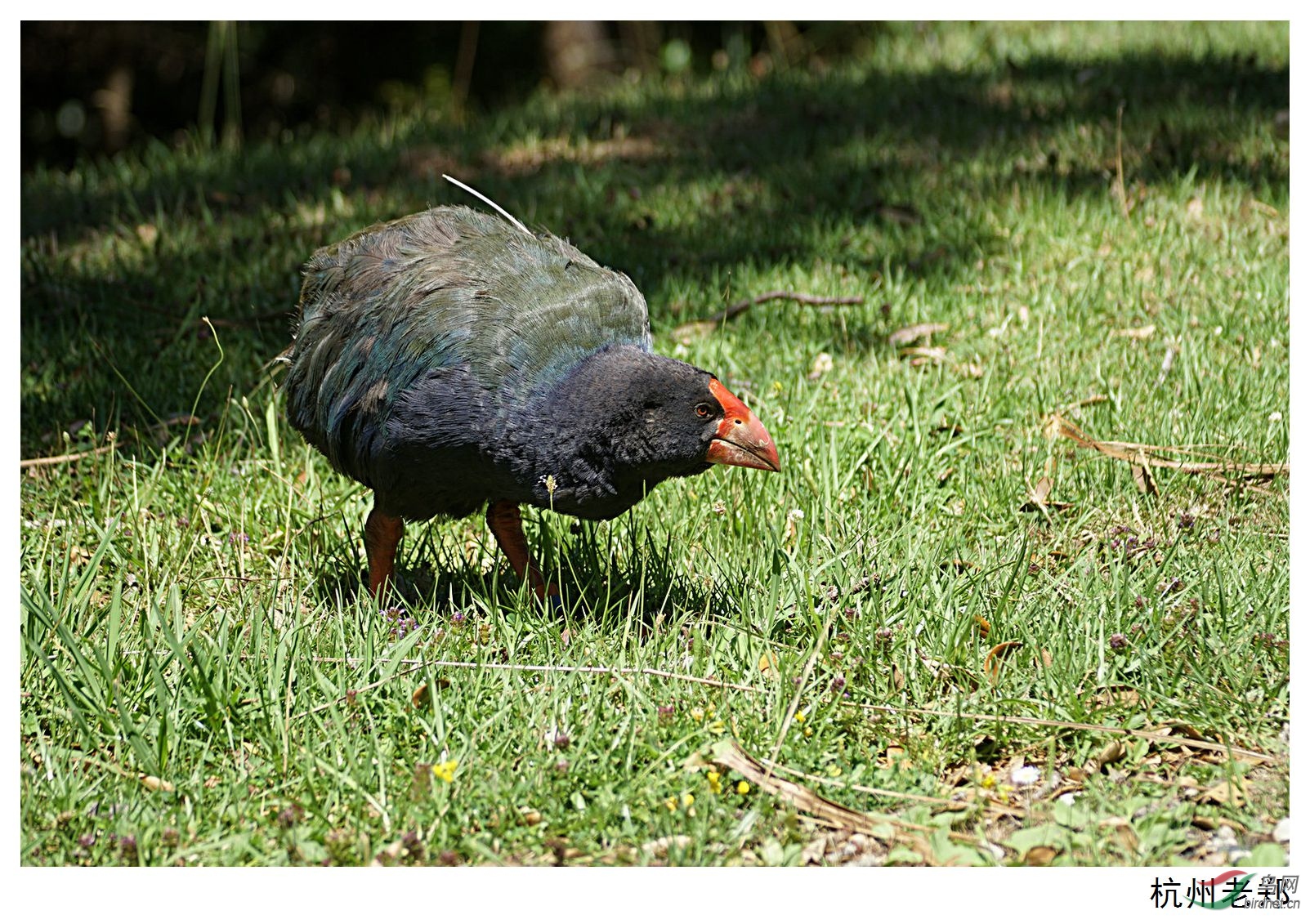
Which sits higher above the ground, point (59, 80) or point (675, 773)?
point (59, 80)

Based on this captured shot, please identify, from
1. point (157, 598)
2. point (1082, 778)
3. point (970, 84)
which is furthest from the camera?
point (970, 84)

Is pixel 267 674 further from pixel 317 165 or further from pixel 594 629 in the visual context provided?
pixel 317 165

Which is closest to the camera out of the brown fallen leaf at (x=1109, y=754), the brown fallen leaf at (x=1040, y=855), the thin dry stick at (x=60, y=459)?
the brown fallen leaf at (x=1040, y=855)

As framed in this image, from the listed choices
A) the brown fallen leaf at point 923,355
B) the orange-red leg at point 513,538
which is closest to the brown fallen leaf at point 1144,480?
the brown fallen leaf at point 923,355

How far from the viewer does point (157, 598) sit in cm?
328

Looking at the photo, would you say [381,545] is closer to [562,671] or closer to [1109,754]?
[562,671]

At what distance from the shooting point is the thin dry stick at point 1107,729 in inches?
104

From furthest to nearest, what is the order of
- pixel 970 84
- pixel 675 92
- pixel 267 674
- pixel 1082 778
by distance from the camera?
pixel 675 92, pixel 970 84, pixel 267 674, pixel 1082 778

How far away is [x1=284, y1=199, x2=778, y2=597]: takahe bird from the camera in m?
2.87

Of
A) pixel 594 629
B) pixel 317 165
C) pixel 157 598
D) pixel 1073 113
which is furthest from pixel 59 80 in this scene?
pixel 594 629

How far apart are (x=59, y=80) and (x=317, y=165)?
17.6ft

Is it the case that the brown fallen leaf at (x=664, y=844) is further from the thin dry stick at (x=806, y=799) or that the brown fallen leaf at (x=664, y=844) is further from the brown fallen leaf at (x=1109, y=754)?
the brown fallen leaf at (x=1109, y=754)

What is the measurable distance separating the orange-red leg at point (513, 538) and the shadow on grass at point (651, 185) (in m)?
1.40

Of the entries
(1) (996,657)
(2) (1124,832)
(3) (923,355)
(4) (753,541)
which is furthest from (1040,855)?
(3) (923,355)
